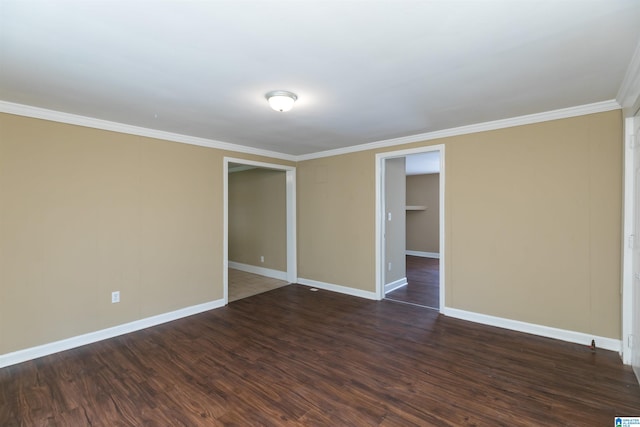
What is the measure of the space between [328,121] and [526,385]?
3036 mm

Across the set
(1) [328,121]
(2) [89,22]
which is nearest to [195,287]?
(1) [328,121]

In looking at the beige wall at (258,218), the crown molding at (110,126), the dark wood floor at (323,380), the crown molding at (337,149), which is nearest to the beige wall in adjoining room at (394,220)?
the crown molding at (337,149)

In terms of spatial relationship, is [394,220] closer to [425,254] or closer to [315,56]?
[315,56]

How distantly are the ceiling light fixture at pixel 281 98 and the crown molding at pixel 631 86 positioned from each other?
233 cm

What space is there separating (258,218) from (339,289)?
239 cm

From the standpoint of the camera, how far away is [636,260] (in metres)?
2.39

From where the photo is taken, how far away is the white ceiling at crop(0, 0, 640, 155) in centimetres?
147

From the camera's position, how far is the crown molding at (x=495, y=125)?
111 inches

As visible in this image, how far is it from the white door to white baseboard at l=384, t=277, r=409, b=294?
2.81 meters

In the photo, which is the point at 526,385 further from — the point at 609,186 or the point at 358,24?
the point at 358,24

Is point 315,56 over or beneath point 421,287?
over

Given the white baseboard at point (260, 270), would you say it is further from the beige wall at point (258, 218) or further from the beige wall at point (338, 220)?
the beige wall at point (338, 220)

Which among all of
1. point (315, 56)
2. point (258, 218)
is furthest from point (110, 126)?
point (258, 218)

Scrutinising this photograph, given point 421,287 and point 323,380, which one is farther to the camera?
point 421,287
